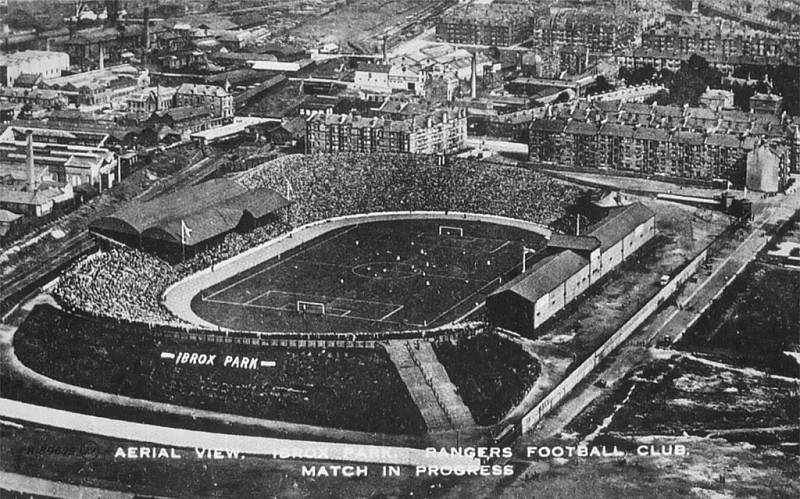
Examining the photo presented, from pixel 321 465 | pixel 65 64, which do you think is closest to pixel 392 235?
pixel 321 465

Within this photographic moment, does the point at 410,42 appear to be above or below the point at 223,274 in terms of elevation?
above

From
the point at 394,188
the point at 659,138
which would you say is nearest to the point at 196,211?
the point at 394,188

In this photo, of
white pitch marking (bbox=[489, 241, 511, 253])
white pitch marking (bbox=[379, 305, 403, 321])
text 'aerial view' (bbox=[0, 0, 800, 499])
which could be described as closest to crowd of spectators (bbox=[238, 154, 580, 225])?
text 'aerial view' (bbox=[0, 0, 800, 499])

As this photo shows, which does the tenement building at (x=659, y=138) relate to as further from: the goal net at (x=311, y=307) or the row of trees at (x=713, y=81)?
the goal net at (x=311, y=307)

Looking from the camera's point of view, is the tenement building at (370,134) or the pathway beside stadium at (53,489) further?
the tenement building at (370,134)

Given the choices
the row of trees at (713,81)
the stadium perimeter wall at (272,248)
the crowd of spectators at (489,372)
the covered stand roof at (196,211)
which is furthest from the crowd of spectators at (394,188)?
the row of trees at (713,81)

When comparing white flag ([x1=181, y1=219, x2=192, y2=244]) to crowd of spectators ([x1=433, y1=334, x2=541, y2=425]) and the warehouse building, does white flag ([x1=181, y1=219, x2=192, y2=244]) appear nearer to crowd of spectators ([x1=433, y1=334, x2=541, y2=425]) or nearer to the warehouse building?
the warehouse building

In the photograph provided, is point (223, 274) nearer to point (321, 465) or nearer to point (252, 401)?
point (252, 401)
